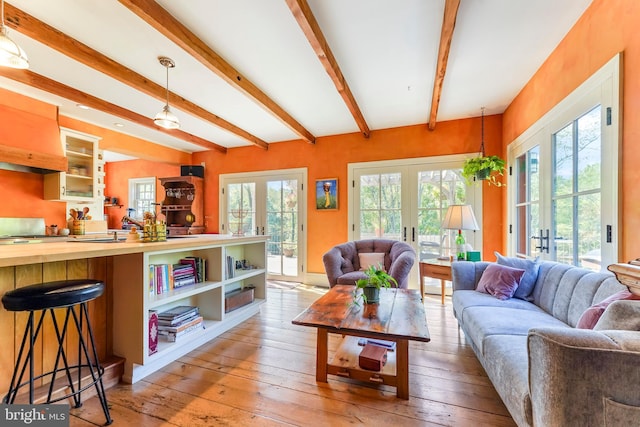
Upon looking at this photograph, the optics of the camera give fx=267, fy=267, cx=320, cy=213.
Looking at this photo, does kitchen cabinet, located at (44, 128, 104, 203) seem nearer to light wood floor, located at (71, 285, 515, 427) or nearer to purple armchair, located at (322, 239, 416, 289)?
light wood floor, located at (71, 285, 515, 427)

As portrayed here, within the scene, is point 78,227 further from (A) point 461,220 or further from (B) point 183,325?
(A) point 461,220

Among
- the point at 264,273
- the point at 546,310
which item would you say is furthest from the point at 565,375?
the point at 264,273

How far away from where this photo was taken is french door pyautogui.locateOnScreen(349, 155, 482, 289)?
388cm

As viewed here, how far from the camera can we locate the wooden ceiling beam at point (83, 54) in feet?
6.22

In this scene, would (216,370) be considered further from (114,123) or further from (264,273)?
(114,123)

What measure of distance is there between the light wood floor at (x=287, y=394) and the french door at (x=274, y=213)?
100 inches

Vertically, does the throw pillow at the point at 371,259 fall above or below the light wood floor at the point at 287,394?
above

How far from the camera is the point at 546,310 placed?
76.7 inches

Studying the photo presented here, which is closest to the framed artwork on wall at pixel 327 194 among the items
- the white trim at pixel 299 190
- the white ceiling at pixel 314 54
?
the white trim at pixel 299 190

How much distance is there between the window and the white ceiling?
265cm

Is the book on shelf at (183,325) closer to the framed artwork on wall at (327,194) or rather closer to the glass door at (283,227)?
the glass door at (283,227)

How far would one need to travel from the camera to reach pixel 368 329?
1572mm

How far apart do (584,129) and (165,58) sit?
3.47 metres

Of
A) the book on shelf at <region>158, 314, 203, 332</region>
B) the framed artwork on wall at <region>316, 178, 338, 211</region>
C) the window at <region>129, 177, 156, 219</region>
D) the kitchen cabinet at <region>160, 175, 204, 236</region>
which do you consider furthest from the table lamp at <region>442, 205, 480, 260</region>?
the window at <region>129, 177, 156, 219</region>
